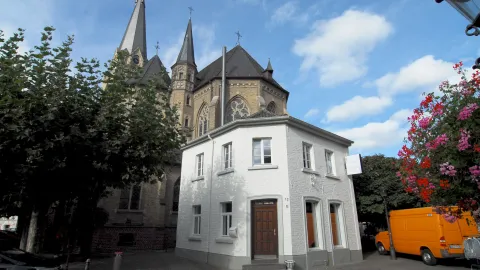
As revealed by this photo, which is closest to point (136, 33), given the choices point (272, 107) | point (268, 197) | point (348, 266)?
point (272, 107)

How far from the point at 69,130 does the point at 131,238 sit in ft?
50.0

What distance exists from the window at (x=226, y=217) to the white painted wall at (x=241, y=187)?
0.74 feet

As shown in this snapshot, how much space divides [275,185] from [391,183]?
8678 millimetres

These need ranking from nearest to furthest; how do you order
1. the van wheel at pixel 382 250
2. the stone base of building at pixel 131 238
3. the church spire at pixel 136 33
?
the van wheel at pixel 382 250 < the stone base of building at pixel 131 238 < the church spire at pixel 136 33

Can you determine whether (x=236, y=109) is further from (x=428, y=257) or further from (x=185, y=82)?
(x=428, y=257)

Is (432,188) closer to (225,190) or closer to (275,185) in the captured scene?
(275,185)

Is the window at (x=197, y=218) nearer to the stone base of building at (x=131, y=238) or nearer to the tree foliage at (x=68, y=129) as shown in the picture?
the tree foliage at (x=68, y=129)

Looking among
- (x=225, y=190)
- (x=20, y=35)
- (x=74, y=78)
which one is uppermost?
(x=20, y=35)

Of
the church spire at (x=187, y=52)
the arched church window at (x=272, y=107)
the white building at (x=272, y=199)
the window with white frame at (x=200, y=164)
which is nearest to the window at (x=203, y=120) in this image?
the church spire at (x=187, y=52)

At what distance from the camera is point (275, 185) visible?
12234 millimetres

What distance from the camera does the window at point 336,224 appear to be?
13.7 metres

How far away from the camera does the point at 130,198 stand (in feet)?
72.7

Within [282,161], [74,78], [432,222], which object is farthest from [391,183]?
[74,78]

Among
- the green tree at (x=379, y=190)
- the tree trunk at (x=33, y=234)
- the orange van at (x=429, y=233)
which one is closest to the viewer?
the tree trunk at (x=33, y=234)
